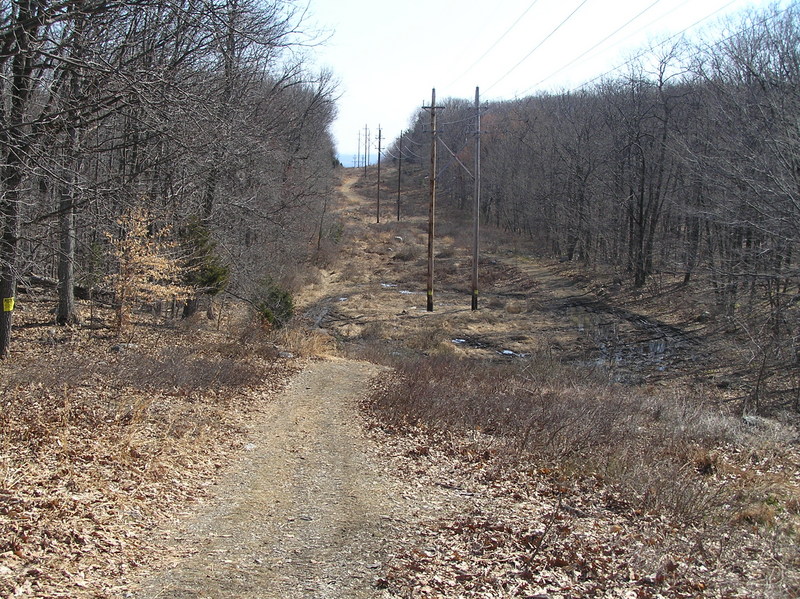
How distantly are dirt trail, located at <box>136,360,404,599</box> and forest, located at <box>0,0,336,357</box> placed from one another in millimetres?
4321

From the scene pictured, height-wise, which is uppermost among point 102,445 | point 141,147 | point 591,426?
point 141,147

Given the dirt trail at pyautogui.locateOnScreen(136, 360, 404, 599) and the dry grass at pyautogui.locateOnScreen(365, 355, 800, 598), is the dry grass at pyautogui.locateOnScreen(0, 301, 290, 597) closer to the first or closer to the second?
the dirt trail at pyautogui.locateOnScreen(136, 360, 404, 599)

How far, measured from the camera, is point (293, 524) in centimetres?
595

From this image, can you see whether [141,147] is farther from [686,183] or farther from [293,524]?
[686,183]

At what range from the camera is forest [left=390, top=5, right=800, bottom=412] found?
15922 millimetres

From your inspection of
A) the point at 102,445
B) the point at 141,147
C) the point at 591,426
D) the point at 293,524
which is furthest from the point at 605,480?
the point at 141,147

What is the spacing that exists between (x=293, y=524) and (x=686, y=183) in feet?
108

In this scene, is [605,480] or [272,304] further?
[272,304]

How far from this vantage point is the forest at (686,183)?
15922 mm

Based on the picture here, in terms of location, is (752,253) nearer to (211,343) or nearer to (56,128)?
(211,343)

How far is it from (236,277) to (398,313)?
37.8 feet

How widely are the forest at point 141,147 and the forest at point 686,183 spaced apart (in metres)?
8.26

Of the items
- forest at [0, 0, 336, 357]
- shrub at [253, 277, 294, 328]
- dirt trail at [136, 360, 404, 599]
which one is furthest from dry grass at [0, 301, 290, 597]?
shrub at [253, 277, 294, 328]

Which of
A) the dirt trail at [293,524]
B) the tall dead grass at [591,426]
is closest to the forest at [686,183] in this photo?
the tall dead grass at [591,426]
